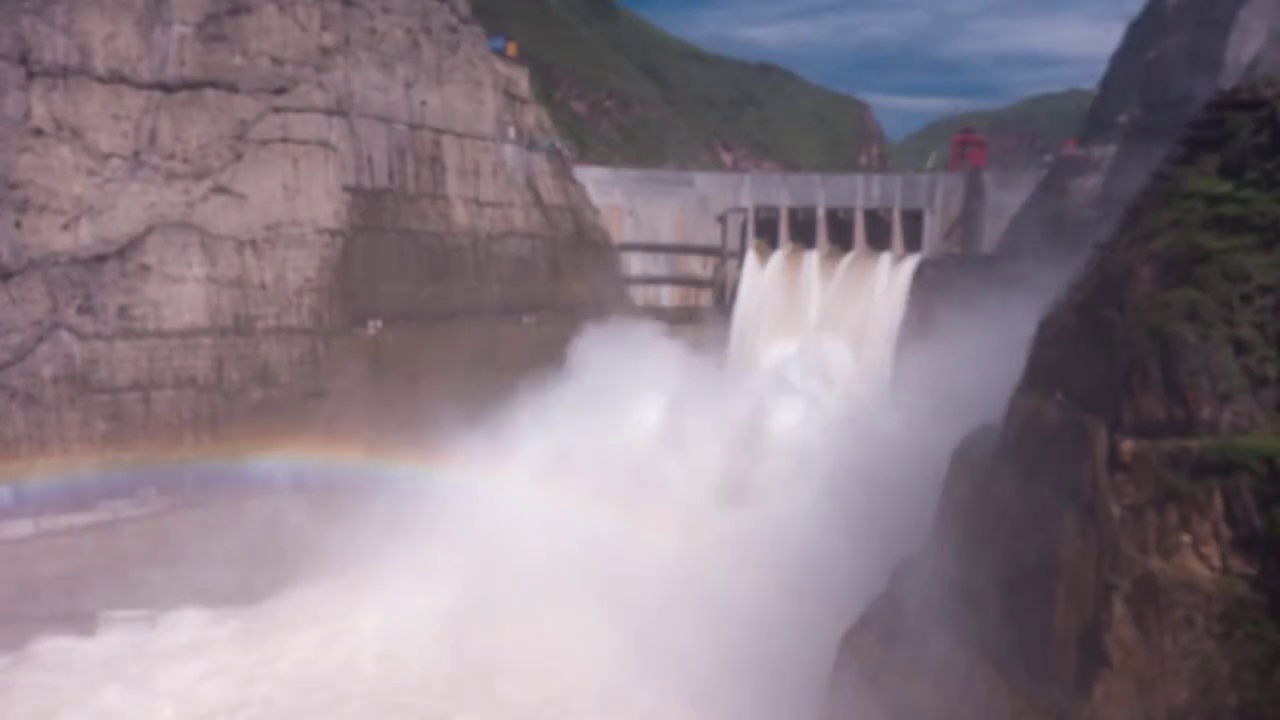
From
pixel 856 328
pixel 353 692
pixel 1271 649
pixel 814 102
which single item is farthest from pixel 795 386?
pixel 814 102

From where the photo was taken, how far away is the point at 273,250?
22.3m

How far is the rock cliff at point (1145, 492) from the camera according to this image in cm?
713

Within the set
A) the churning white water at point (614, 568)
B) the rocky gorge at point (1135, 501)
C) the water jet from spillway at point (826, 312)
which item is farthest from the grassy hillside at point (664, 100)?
the rocky gorge at point (1135, 501)

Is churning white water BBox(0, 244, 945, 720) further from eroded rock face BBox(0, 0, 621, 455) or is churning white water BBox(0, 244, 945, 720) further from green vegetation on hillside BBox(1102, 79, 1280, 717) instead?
green vegetation on hillside BBox(1102, 79, 1280, 717)

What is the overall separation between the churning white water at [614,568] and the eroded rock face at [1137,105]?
3968 millimetres

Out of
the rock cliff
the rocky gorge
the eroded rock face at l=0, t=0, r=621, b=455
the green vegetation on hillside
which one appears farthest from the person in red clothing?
the green vegetation on hillside

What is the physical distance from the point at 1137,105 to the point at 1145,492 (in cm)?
1892

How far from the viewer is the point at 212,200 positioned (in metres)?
21.7

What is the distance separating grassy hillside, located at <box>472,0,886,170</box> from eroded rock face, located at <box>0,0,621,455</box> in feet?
61.7

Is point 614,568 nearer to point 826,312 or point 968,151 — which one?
point 826,312

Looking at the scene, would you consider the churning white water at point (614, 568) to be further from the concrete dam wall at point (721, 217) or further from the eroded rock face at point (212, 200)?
the eroded rock face at point (212, 200)

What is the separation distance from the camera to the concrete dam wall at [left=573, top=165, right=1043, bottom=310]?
3025 centimetres

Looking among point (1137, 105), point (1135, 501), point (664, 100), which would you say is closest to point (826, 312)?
point (1137, 105)

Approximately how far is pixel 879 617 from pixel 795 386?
15.3m
